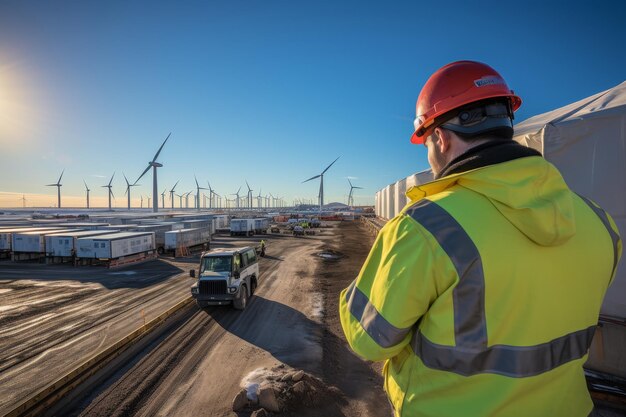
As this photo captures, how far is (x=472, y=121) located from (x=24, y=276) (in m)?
30.4

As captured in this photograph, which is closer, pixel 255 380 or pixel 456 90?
pixel 456 90

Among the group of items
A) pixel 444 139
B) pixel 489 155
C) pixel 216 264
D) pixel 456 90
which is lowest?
pixel 216 264

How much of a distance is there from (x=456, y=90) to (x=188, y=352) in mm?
10842

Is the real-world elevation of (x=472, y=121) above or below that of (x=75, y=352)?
above

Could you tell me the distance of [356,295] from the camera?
171 cm

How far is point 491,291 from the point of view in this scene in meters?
1.37

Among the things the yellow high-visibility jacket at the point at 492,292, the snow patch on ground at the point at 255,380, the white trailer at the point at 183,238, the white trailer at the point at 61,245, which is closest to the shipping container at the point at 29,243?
the white trailer at the point at 61,245

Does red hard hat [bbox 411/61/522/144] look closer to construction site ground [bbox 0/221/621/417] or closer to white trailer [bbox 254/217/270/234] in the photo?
construction site ground [bbox 0/221/621/417]

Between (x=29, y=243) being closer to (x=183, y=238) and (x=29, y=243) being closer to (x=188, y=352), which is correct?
(x=183, y=238)

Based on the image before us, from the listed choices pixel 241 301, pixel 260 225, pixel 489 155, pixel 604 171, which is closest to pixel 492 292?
pixel 489 155

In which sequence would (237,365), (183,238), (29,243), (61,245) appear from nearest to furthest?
(237,365)
(61,245)
(29,243)
(183,238)

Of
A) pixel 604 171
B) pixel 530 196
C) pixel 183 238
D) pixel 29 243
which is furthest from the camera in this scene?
pixel 183 238

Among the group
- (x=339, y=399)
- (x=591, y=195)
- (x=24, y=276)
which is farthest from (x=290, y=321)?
(x=24, y=276)

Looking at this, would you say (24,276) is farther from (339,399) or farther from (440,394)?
(440,394)
